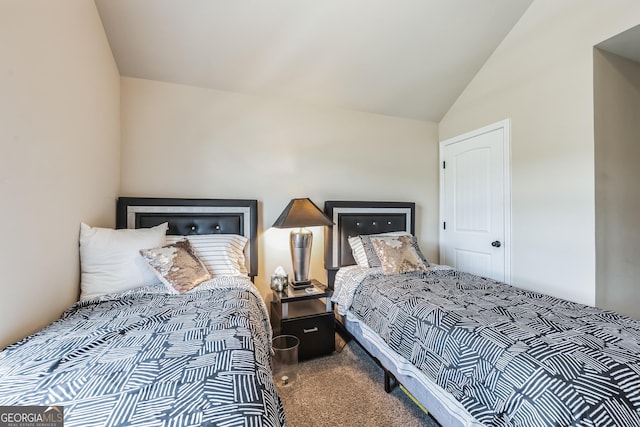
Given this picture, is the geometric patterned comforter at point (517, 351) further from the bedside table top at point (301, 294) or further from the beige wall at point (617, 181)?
the beige wall at point (617, 181)

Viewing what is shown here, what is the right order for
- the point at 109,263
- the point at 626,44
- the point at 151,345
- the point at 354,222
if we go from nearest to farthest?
the point at 151,345 → the point at 109,263 → the point at 626,44 → the point at 354,222

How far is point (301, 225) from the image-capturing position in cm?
237

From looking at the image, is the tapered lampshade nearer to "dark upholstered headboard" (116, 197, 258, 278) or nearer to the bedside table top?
"dark upholstered headboard" (116, 197, 258, 278)

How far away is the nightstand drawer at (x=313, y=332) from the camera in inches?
86.0

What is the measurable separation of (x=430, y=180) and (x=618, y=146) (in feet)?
5.08

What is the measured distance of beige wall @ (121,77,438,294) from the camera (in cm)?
234

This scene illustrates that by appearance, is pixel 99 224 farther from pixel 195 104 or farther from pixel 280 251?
pixel 280 251

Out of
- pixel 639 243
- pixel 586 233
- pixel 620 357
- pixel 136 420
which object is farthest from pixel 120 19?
pixel 639 243

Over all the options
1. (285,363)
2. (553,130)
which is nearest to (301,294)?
(285,363)

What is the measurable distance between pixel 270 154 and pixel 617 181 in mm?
2786

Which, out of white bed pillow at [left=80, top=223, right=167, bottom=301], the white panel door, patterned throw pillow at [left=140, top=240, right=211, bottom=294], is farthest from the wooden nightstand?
the white panel door

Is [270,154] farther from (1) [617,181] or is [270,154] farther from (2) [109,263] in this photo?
(1) [617,181]

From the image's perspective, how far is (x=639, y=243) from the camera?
7.16ft

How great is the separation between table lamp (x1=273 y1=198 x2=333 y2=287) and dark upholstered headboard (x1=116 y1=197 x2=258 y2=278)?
281mm
